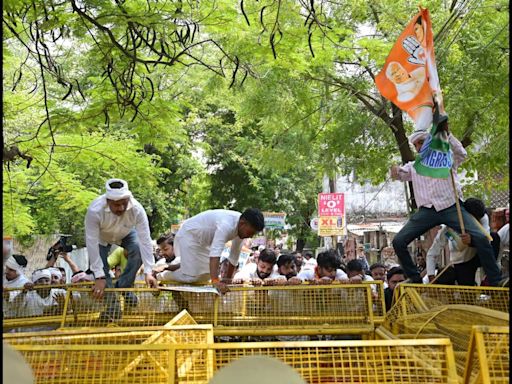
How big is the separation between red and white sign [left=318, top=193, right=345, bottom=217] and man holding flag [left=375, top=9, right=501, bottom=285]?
598 inches

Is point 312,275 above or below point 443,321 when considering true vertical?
above

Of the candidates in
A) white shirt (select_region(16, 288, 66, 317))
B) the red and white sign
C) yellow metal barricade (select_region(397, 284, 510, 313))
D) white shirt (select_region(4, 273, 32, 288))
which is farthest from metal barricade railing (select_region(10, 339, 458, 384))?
the red and white sign

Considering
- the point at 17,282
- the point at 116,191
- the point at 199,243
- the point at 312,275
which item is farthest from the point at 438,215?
the point at 17,282

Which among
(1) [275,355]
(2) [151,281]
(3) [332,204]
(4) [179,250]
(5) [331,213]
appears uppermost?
(3) [332,204]

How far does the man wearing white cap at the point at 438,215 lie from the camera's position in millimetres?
6191

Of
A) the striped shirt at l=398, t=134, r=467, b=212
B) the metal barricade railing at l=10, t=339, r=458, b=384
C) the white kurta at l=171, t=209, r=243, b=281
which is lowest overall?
the metal barricade railing at l=10, t=339, r=458, b=384

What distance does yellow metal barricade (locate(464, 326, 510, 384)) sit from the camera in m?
2.22

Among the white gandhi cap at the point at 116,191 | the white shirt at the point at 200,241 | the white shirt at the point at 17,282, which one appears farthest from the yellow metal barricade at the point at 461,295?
the white shirt at the point at 17,282

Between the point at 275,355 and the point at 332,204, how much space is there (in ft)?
64.9

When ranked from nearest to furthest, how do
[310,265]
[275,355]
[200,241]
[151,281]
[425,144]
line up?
1. [275,355]
2. [425,144]
3. [151,281]
4. [200,241]
5. [310,265]

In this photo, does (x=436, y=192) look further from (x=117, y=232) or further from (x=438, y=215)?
(x=117, y=232)

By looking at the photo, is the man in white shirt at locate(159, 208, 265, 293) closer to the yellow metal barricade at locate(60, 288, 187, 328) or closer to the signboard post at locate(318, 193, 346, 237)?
the yellow metal barricade at locate(60, 288, 187, 328)

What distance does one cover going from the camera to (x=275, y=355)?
2.62 metres

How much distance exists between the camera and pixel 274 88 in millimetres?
11609
